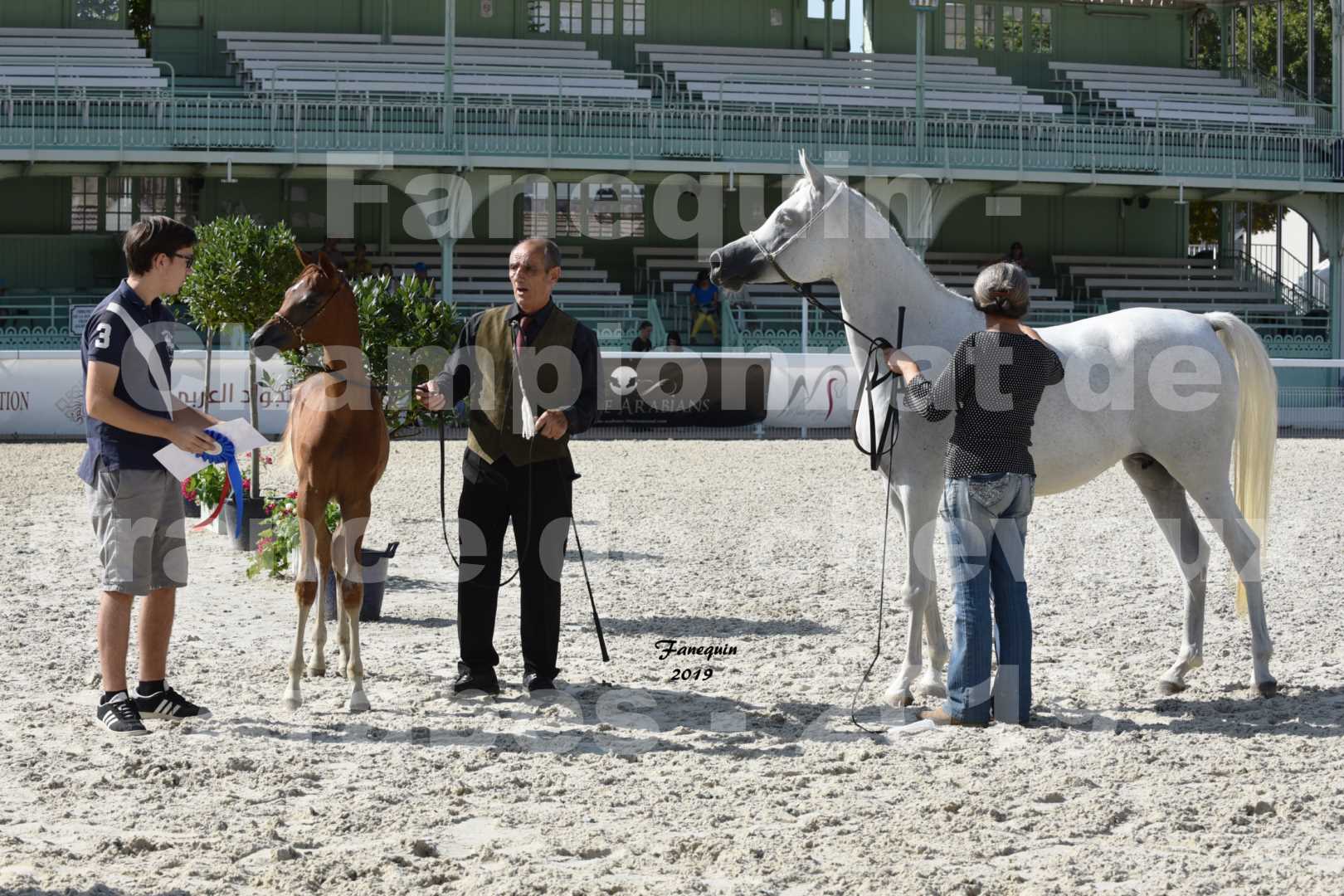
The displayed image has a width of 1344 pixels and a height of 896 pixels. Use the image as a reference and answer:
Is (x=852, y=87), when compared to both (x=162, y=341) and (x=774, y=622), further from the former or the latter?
(x=162, y=341)

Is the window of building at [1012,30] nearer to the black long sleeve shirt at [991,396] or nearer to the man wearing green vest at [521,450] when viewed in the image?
the man wearing green vest at [521,450]

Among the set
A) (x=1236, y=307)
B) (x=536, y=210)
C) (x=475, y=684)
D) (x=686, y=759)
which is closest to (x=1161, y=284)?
(x=1236, y=307)

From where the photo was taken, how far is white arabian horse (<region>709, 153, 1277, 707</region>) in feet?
18.9

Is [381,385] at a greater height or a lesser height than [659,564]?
greater

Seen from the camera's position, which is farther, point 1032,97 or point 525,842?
point 1032,97

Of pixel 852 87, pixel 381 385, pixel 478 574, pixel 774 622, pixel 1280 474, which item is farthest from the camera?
pixel 852 87

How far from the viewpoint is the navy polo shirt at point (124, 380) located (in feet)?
17.2

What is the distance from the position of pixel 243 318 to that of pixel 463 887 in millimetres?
6019

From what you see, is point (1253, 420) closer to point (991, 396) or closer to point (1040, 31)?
point (991, 396)

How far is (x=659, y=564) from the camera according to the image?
963 centimetres

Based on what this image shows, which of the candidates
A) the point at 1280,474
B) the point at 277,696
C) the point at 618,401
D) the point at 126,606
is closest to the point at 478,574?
the point at 277,696

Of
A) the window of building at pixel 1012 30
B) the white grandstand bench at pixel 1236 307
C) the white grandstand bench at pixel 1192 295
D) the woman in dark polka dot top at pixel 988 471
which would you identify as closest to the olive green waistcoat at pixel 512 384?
the woman in dark polka dot top at pixel 988 471

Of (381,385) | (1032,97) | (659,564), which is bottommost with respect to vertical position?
(659,564)

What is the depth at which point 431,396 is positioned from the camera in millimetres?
5801
